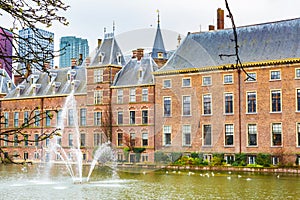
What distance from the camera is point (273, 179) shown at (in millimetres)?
32312

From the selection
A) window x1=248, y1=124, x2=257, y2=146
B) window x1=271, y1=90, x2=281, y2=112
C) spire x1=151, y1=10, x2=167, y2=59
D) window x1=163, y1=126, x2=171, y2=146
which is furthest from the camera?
spire x1=151, y1=10, x2=167, y2=59

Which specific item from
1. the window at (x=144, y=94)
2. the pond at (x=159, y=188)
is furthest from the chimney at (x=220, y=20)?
the pond at (x=159, y=188)

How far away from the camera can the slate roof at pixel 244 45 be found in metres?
42.7

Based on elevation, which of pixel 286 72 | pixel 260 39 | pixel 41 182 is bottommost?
pixel 41 182

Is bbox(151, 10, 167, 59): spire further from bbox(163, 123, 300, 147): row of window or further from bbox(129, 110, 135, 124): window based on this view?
bbox(163, 123, 300, 147): row of window

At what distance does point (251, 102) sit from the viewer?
43469 millimetres

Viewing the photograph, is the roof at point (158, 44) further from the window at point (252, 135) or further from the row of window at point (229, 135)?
the window at point (252, 135)

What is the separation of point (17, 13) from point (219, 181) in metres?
27.2

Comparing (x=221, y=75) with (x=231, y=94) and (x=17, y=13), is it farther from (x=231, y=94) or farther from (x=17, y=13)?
(x=17, y=13)

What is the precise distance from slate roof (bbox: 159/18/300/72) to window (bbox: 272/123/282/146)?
203 inches

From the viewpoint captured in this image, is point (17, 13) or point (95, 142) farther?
point (95, 142)

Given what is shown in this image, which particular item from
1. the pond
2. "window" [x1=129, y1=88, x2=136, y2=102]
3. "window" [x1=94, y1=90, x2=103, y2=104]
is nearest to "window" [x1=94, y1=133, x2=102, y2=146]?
"window" [x1=94, y1=90, x2=103, y2=104]

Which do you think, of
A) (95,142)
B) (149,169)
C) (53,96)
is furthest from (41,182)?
(53,96)

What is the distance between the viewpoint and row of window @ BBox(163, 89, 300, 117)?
42000 millimetres
